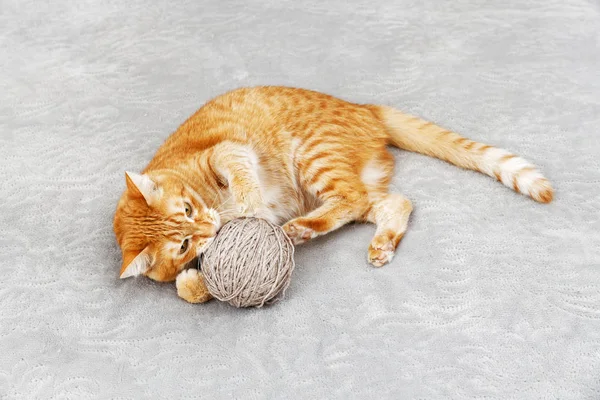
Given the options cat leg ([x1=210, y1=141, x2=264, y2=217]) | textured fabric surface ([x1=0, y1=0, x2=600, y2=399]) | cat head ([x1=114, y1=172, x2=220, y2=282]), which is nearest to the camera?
textured fabric surface ([x1=0, y1=0, x2=600, y2=399])

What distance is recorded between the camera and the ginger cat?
2080 millimetres

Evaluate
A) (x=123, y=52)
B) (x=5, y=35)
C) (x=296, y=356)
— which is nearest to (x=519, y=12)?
(x=123, y=52)

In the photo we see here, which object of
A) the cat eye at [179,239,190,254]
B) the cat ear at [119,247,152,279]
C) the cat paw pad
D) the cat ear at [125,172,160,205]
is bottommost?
the cat paw pad

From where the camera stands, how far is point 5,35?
3521 millimetres

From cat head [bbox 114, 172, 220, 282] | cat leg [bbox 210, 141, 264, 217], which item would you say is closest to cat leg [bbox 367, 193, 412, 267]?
cat leg [bbox 210, 141, 264, 217]

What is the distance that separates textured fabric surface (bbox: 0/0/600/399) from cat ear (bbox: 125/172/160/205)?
32 cm

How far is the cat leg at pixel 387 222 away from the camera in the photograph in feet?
7.02

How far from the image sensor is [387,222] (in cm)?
225

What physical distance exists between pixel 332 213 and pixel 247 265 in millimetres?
488

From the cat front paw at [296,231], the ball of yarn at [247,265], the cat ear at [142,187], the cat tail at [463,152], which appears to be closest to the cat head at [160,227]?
the cat ear at [142,187]

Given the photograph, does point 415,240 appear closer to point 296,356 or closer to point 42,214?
point 296,356

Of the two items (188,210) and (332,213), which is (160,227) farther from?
(332,213)

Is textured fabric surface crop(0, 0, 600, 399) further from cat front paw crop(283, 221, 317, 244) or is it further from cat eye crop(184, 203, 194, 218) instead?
cat eye crop(184, 203, 194, 218)

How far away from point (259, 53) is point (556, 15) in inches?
66.1
